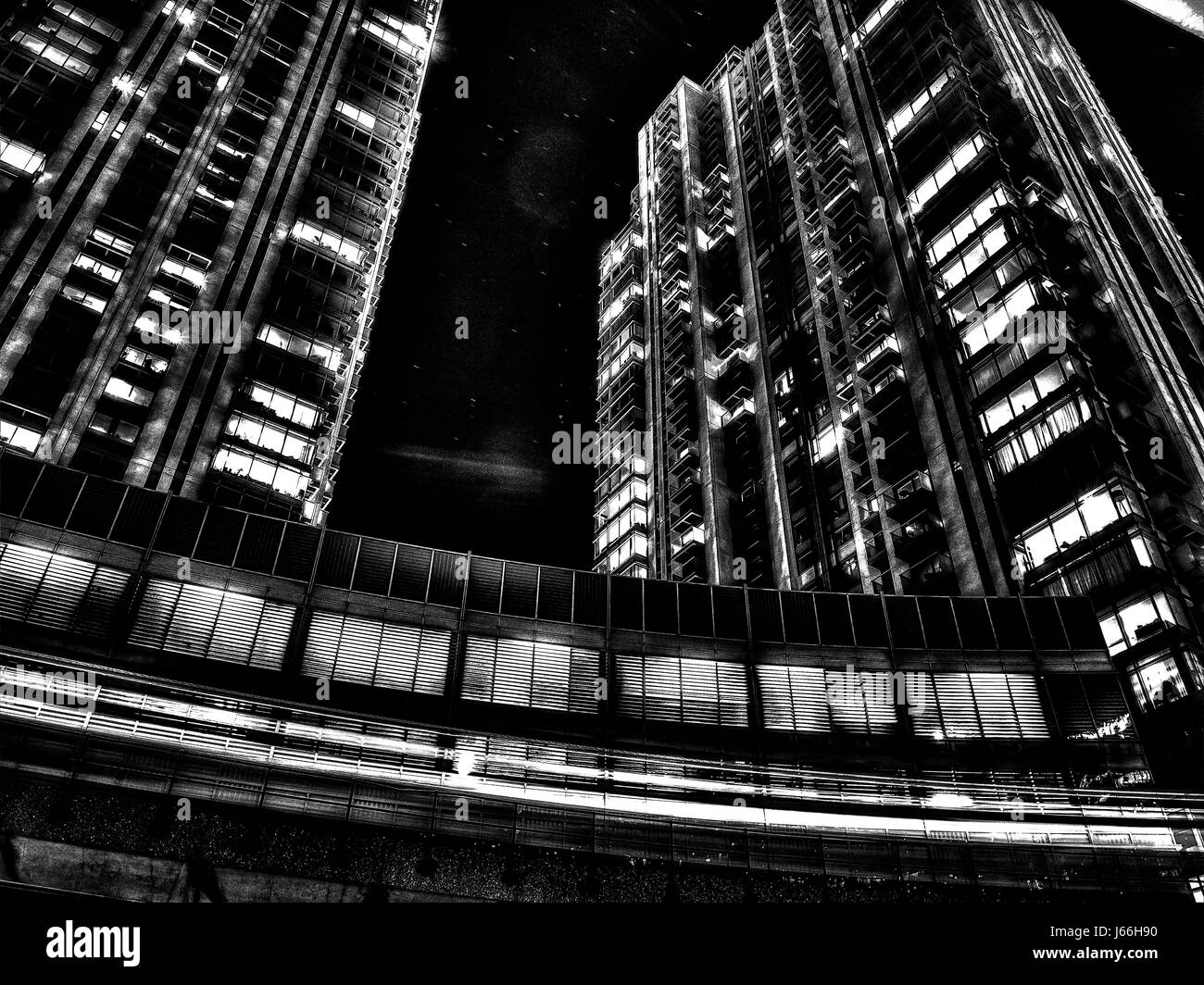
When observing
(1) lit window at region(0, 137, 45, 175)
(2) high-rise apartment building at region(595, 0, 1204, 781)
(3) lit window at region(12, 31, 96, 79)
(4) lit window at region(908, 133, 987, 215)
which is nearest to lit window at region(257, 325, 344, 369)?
(1) lit window at region(0, 137, 45, 175)

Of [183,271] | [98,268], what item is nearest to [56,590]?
[98,268]

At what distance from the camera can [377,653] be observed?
3114 cm

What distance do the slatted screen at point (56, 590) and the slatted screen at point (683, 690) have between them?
56.6 feet

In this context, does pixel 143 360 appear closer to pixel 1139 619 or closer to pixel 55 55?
pixel 55 55

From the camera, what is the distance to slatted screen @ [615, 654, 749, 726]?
3198 cm

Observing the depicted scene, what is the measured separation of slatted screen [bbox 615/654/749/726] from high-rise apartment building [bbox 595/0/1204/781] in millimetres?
15146

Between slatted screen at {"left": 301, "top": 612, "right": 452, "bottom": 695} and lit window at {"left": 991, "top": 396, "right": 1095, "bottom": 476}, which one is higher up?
lit window at {"left": 991, "top": 396, "right": 1095, "bottom": 476}

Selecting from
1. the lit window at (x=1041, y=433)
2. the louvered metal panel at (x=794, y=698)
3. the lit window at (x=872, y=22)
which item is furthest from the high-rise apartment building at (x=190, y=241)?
the lit window at (x=1041, y=433)

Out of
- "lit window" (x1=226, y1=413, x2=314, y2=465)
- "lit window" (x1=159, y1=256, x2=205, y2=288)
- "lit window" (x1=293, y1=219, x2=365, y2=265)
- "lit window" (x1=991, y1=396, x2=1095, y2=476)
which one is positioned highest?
"lit window" (x1=293, y1=219, x2=365, y2=265)

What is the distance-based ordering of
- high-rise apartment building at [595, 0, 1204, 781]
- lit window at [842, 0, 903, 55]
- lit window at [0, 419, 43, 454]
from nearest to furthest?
high-rise apartment building at [595, 0, 1204, 781] → lit window at [0, 419, 43, 454] → lit window at [842, 0, 903, 55]

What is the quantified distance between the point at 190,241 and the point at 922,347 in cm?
4914

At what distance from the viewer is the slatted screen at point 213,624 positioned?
29344 mm

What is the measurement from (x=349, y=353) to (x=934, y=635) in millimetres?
A: 43930

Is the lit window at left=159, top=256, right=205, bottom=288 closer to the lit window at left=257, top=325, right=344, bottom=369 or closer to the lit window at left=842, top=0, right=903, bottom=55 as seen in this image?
the lit window at left=257, top=325, right=344, bottom=369
